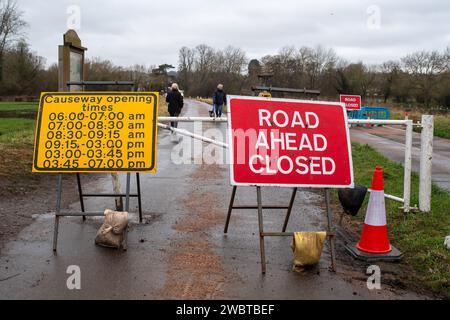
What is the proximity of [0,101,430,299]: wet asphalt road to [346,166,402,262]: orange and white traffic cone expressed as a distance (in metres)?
0.23

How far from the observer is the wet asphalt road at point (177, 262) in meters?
3.92

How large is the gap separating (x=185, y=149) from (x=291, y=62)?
40.8m

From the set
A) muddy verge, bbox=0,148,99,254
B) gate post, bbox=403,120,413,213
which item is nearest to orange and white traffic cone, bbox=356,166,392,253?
gate post, bbox=403,120,413,213

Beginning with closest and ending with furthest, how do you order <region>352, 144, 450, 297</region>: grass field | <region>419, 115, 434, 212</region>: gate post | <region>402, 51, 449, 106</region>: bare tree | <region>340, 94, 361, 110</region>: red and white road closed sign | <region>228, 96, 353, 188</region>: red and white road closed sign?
<region>352, 144, 450, 297</region>: grass field
<region>228, 96, 353, 188</region>: red and white road closed sign
<region>419, 115, 434, 212</region>: gate post
<region>340, 94, 361, 110</region>: red and white road closed sign
<region>402, 51, 449, 106</region>: bare tree

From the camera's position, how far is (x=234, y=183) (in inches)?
183

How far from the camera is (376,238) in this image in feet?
16.2

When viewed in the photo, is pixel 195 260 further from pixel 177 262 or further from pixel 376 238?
pixel 376 238

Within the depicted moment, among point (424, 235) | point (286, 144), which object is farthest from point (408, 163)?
point (286, 144)

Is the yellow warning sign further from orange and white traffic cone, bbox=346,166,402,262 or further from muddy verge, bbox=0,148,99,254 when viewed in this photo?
orange and white traffic cone, bbox=346,166,402,262

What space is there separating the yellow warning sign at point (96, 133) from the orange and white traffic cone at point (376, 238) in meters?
2.44

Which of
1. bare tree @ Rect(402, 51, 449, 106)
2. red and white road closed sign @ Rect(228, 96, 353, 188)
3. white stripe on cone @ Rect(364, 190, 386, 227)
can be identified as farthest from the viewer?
bare tree @ Rect(402, 51, 449, 106)

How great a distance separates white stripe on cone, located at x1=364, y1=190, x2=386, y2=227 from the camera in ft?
16.4

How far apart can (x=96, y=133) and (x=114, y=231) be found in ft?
3.86
